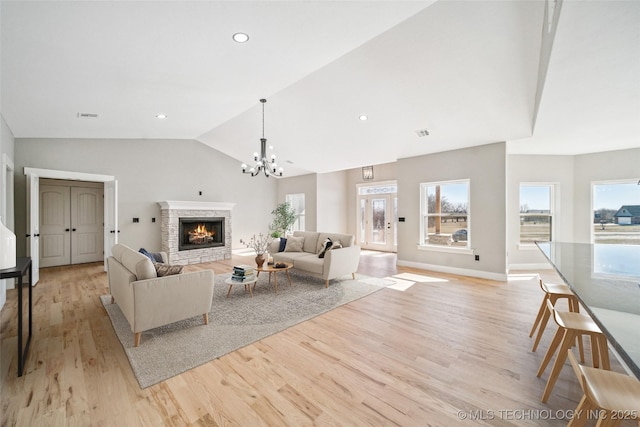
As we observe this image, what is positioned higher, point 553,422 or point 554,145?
A: point 554,145

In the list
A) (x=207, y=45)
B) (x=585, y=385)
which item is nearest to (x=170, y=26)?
(x=207, y=45)

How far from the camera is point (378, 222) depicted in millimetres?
9023

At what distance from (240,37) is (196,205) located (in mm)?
5335

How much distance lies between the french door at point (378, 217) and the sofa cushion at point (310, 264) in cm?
437

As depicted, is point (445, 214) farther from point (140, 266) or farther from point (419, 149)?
point (140, 266)

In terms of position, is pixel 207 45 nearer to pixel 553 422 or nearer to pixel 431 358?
pixel 431 358

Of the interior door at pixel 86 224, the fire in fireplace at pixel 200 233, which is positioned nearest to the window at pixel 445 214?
the fire in fireplace at pixel 200 233

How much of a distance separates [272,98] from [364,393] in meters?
4.51

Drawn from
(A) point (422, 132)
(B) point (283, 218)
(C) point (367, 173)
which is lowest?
(B) point (283, 218)

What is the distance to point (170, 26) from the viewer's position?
232 cm

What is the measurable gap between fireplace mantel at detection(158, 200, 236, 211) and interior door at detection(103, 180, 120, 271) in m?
1.06

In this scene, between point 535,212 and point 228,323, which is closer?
point 228,323

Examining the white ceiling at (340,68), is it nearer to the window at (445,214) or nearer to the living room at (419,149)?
the living room at (419,149)

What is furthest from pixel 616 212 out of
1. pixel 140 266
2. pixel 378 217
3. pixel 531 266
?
pixel 140 266
